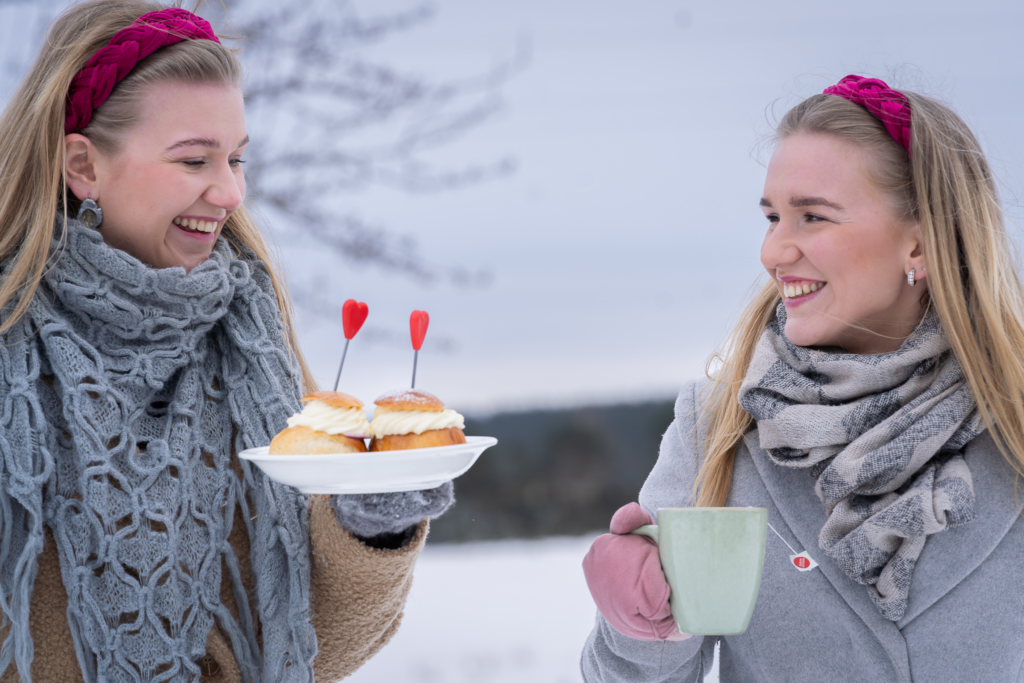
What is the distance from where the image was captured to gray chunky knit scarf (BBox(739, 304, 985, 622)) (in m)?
1.42

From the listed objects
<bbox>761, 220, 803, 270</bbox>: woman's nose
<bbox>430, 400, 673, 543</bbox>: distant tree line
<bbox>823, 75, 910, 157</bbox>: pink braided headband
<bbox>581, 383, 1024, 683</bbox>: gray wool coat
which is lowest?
<bbox>430, 400, 673, 543</bbox>: distant tree line

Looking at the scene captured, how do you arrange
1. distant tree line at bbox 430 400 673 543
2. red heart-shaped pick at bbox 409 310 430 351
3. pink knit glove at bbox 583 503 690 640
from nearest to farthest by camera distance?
1. pink knit glove at bbox 583 503 690 640
2. red heart-shaped pick at bbox 409 310 430 351
3. distant tree line at bbox 430 400 673 543

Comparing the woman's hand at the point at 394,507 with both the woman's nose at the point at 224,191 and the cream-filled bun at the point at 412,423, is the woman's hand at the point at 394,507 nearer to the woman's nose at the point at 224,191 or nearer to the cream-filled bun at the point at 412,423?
the cream-filled bun at the point at 412,423

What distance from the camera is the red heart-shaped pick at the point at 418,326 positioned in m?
1.39

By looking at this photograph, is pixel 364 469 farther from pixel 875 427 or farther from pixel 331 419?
pixel 875 427

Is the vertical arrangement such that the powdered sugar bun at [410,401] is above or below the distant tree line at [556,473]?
above

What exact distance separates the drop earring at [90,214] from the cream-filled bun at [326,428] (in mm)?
496

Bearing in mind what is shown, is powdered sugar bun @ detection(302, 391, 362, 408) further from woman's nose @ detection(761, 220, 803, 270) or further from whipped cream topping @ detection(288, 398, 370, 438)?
woman's nose @ detection(761, 220, 803, 270)

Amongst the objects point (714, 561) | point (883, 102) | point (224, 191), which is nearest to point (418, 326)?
point (224, 191)

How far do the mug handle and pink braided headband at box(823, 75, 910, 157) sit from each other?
87 cm

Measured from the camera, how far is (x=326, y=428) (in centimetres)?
139

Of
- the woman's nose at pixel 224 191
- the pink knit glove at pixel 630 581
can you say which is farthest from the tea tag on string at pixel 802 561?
the woman's nose at pixel 224 191

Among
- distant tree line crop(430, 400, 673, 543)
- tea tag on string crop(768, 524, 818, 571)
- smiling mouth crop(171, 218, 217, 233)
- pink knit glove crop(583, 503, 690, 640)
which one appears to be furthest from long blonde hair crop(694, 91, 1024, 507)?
distant tree line crop(430, 400, 673, 543)

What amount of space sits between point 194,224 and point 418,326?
48cm
